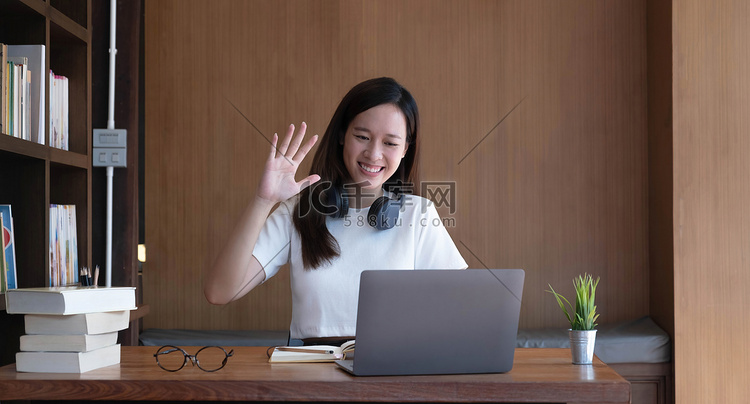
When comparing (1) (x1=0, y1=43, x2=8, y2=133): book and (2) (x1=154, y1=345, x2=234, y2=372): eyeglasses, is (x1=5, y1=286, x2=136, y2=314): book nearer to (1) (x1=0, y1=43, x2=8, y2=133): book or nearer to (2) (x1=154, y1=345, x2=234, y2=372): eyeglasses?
(2) (x1=154, y1=345, x2=234, y2=372): eyeglasses

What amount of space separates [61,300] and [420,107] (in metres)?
1.97

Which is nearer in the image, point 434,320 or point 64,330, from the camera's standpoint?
point 434,320

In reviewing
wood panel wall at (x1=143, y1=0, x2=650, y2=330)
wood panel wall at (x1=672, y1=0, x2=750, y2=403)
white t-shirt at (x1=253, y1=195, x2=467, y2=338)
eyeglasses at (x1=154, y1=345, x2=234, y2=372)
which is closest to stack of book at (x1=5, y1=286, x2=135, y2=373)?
eyeglasses at (x1=154, y1=345, x2=234, y2=372)

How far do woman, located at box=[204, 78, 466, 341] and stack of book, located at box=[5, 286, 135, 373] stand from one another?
0.33 meters

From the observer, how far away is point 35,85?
6.40ft

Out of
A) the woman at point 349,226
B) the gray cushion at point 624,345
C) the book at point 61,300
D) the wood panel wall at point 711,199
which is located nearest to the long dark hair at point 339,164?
the woman at point 349,226

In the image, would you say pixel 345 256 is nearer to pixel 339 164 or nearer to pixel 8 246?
pixel 339 164

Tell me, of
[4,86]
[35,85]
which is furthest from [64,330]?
[35,85]

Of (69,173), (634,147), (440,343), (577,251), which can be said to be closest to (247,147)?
(69,173)

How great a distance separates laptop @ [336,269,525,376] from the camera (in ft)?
3.58

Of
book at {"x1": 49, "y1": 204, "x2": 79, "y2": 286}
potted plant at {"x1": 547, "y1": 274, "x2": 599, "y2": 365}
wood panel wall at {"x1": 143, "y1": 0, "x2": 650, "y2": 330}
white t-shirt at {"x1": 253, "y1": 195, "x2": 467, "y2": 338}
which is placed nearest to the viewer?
potted plant at {"x1": 547, "y1": 274, "x2": 599, "y2": 365}

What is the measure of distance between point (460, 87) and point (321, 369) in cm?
195

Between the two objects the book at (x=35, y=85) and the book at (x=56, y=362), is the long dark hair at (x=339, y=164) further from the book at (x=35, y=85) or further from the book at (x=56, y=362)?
the book at (x=35, y=85)

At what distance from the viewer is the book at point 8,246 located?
6.07 feet
